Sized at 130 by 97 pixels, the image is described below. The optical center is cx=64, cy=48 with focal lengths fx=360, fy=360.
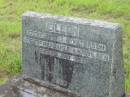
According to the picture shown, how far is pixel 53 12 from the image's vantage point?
8992mm

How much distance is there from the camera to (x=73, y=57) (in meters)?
4.30

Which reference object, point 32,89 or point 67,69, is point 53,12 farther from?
point 67,69

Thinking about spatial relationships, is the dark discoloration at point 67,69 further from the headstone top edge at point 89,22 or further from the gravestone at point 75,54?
the headstone top edge at point 89,22

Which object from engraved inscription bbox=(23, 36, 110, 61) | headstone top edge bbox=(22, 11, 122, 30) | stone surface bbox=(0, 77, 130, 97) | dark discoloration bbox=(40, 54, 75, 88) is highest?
headstone top edge bbox=(22, 11, 122, 30)

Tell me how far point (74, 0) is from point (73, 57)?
551 centimetres

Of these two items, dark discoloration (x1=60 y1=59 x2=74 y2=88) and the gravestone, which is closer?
the gravestone

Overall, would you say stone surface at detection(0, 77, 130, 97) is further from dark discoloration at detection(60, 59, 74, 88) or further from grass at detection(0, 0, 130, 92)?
grass at detection(0, 0, 130, 92)

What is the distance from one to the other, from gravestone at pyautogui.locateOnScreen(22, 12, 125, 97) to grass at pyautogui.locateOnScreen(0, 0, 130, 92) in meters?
1.80

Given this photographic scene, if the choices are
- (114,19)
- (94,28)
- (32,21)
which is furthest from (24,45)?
(114,19)

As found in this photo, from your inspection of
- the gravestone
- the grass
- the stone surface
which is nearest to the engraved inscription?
the gravestone

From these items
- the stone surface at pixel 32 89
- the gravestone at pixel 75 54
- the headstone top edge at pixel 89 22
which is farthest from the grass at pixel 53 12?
the headstone top edge at pixel 89 22

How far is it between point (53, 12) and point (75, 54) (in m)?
4.84

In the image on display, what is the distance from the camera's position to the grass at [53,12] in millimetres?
7159

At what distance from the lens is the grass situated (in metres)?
7.16
